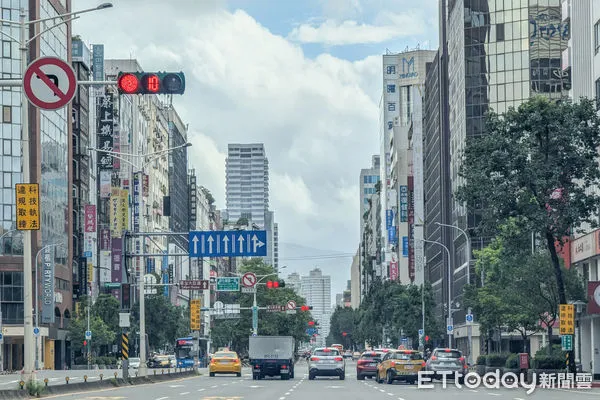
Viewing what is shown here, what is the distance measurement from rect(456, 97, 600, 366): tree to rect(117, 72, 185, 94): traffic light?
96.6 feet

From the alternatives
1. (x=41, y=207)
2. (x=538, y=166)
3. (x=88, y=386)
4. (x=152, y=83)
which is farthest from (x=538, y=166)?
(x=41, y=207)

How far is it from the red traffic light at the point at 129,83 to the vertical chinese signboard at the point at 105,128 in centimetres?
10520

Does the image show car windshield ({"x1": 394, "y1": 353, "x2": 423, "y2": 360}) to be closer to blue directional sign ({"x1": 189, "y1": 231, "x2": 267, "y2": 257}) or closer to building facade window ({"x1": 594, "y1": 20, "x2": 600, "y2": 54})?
blue directional sign ({"x1": 189, "y1": 231, "x2": 267, "y2": 257})

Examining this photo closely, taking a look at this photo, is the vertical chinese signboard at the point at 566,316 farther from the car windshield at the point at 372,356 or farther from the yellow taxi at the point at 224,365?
the yellow taxi at the point at 224,365

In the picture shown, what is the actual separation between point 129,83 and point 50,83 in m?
2.22

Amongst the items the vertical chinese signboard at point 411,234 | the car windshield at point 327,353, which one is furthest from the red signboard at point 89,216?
the car windshield at point 327,353

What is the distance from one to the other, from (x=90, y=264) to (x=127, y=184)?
1545cm

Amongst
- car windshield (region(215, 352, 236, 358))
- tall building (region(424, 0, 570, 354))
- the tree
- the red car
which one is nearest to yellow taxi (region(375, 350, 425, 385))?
the tree

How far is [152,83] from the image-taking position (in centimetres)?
2159

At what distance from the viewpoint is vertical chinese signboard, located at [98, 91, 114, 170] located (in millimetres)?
126875

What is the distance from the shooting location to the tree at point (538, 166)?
49.1 m

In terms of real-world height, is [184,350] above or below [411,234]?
below

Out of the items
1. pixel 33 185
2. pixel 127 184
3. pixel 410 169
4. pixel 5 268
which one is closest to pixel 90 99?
pixel 127 184

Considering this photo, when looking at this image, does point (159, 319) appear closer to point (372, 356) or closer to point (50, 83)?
point (372, 356)
